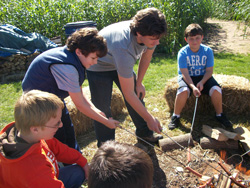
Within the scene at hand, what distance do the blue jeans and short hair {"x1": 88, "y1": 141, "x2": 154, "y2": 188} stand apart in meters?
0.87

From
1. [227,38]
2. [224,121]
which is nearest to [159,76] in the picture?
[224,121]

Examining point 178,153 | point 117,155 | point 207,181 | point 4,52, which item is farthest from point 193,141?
point 4,52

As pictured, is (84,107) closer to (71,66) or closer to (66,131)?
(71,66)

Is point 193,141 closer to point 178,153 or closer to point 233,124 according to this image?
point 178,153

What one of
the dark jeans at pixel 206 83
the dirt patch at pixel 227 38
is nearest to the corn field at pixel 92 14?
the dirt patch at pixel 227 38

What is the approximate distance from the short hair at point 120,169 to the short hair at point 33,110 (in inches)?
20.1

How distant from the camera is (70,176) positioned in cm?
211

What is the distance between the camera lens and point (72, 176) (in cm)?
212

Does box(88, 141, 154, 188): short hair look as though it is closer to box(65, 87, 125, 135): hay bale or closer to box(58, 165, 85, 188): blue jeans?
box(58, 165, 85, 188): blue jeans

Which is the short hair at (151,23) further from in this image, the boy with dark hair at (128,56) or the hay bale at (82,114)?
the hay bale at (82,114)

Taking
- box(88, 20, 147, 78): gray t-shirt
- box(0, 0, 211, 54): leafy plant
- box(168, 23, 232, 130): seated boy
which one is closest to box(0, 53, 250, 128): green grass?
box(168, 23, 232, 130): seated boy

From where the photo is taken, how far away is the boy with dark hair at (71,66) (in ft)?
6.50

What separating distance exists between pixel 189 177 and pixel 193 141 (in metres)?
0.78

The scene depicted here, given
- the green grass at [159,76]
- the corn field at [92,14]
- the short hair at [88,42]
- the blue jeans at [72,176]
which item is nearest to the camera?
the short hair at [88,42]
